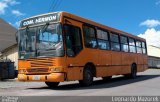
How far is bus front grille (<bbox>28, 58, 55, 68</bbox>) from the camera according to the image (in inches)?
594

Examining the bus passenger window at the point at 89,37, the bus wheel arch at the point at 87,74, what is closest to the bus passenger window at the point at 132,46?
the bus passenger window at the point at 89,37

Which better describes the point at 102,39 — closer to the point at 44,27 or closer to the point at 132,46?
the point at 44,27

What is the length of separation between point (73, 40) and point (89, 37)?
72.3 inches

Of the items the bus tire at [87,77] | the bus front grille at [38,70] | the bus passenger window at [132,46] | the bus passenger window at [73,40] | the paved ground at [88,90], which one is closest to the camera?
the paved ground at [88,90]

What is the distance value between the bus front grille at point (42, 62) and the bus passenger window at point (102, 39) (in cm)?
434

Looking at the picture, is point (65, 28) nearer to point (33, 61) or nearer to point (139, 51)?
point (33, 61)

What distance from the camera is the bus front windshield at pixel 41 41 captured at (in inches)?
593

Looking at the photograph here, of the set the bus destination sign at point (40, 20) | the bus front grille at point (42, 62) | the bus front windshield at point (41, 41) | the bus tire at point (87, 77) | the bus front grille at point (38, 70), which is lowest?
the bus tire at point (87, 77)

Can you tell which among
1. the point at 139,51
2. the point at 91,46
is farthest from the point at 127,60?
the point at 91,46

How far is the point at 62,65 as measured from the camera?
48.9 feet

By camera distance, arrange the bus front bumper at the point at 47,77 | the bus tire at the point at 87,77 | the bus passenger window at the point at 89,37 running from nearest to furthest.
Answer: the bus front bumper at the point at 47,77, the bus tire at the point at 87,77, the bus passenger window at the point at 89,37

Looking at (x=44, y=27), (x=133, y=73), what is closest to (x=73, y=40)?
(x=44, y=27)

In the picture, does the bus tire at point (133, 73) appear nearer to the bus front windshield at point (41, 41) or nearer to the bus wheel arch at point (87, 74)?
the bus wheel arch at point (87, 74)

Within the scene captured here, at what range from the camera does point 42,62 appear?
15.3 m
